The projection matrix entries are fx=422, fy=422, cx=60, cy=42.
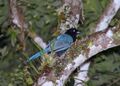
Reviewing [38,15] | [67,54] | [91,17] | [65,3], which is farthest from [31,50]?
[67,54]

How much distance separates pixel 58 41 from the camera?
3.94 metres

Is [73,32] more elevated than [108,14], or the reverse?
[108,14]

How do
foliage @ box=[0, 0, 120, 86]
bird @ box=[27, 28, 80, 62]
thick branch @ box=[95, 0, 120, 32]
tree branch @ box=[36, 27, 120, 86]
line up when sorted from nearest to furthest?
tree branch @ box=[36, 27, 120, 86], thick branch @ box=[95, 0, 120, 32], bird @ box=[27, 28, 80, 62], foliage @ box=[0, 0, 120, 86]

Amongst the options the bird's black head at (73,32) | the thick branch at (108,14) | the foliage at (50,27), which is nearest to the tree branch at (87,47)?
the thick branch at (108,14)

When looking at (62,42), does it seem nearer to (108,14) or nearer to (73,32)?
(73,32)

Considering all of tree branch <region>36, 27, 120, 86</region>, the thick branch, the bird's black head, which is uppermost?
the thick branch

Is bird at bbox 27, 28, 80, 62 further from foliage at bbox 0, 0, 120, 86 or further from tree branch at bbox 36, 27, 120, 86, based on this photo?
tree branch at bbox 36, 27, 120, 86

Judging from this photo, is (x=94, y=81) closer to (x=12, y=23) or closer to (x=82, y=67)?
(x=82, y=67)

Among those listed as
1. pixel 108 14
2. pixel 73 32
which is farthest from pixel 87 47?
pixel 73 32

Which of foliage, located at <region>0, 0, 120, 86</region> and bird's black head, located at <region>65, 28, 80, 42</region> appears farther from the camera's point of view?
foliage, located at <region>0, 0, 120, 86</region>

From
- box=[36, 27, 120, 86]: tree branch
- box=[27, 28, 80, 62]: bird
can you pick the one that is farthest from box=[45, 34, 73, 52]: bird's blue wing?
box=[36, 27, 120, 86]: tree branch

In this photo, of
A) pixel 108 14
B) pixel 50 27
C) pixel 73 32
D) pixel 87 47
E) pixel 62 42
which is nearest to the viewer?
pixel 87 47

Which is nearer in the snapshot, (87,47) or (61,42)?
(87,47)

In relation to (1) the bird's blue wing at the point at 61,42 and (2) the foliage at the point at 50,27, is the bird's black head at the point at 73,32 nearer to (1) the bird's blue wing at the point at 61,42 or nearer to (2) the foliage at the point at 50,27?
(1) the bird's blue wing at the point at 61,42
